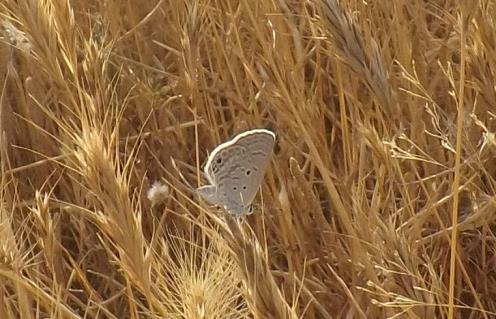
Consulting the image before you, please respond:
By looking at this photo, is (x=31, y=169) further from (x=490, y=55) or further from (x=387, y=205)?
(x=490, y=55)

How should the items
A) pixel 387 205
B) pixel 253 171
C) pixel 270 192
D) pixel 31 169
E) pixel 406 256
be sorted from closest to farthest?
pixel 406 256 → pixel 253 171 → pixel 387 205 → pixel 270 192 → pixel 31 169

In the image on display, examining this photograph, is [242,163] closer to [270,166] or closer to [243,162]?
[243,162]

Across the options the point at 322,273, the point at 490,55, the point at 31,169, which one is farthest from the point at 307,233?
the point at 31,169

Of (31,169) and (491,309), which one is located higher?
(31,169)

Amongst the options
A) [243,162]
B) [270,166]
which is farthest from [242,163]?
[270,166]
